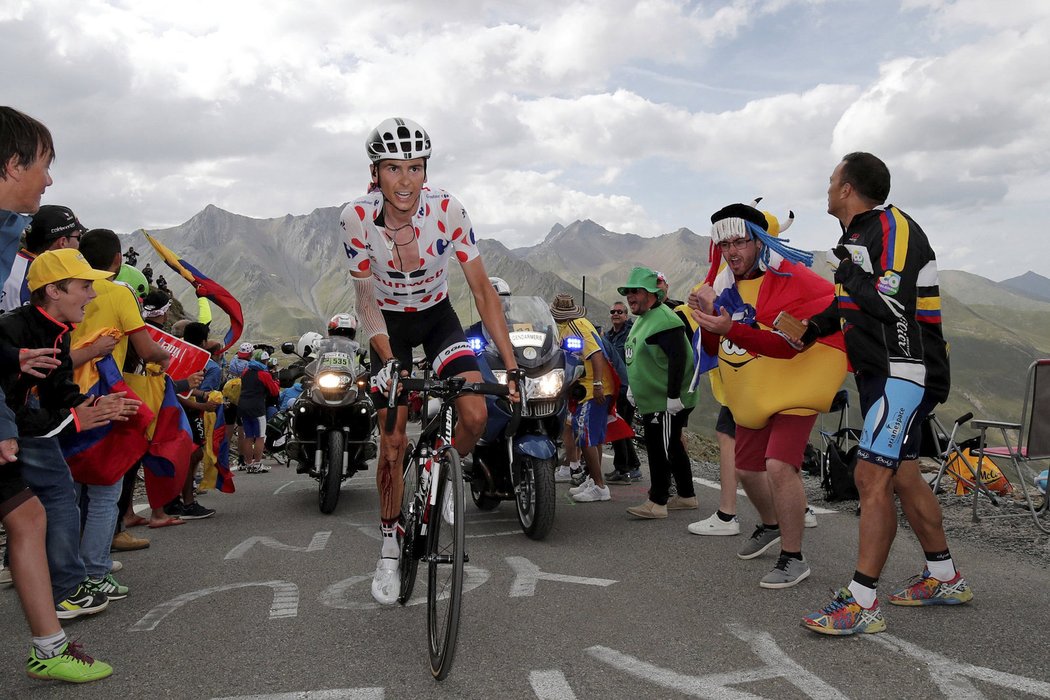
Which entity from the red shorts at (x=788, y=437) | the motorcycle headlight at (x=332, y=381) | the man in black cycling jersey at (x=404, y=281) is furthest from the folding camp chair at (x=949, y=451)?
the motorcycle headlight at (x=332, y=381)

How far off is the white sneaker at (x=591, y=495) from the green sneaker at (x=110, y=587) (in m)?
4.13

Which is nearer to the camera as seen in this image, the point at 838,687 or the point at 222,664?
the point at 838,687

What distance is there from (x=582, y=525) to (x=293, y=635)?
3130mm

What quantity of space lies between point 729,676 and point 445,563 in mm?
1243

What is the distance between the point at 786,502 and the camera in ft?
16.1

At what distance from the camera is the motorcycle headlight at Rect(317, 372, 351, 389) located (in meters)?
8.22

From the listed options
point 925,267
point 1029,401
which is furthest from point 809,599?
point 1029,401

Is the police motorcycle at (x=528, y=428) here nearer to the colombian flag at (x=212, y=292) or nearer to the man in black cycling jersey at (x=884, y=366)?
the colombian flag at (x=212, y=292)

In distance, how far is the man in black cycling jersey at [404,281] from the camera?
4.42 m

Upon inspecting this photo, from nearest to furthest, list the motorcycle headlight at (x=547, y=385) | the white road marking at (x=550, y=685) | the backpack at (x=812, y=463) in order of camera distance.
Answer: the white road marking at (x=550, y=685)
the motorcycle headlight at (x=547, y=385)
the backpack at (x=812, y=463)

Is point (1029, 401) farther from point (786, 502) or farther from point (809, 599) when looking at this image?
point (809, 599)

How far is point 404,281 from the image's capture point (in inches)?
186

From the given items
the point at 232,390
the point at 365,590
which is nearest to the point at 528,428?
the point at 365,590

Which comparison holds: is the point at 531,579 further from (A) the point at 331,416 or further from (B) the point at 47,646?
(A) the point at 331,416
